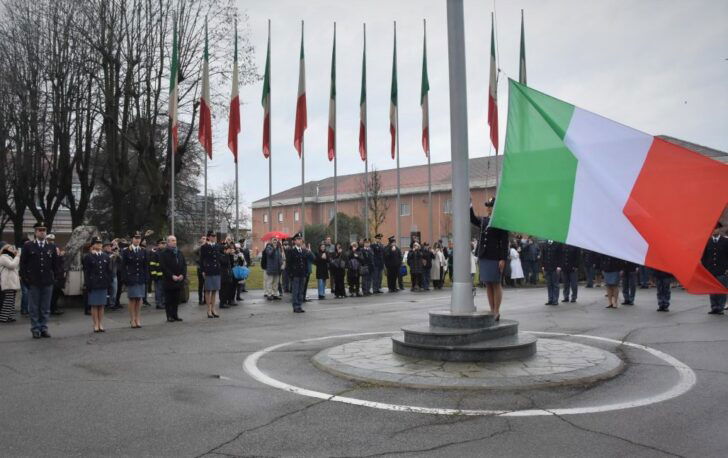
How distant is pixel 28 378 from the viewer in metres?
7.58

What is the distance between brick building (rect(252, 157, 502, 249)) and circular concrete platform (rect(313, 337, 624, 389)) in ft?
186

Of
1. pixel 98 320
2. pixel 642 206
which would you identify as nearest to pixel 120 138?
pixel 98 320

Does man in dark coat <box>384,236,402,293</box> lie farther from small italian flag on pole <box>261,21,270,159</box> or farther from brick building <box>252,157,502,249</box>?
brick building <box>252,157,502,249</box>

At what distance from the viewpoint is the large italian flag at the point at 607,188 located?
5.64 m

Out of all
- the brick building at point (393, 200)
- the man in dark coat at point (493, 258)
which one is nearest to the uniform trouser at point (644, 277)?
the man in dark coat at point (493, 258)

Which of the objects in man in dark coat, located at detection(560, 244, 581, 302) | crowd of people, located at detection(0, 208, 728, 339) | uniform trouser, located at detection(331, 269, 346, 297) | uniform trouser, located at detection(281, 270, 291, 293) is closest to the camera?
crowd of people, located at detection(0, 208, 728, 339)

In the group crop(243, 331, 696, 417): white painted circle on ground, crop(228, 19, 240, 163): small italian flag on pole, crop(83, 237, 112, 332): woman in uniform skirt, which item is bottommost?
crop(243, 331, 696, 417): white painted circle on ground

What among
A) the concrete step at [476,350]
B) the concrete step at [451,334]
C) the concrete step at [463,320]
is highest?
the concrete step at [463,320]

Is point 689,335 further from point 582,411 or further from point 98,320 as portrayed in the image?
point 98,320

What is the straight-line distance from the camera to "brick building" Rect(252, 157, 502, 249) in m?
74.7

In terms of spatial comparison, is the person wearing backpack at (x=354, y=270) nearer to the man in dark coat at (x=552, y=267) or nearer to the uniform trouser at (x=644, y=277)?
the man in dark coat at (x=552, y=267)

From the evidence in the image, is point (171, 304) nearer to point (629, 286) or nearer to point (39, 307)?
point (39, 307)

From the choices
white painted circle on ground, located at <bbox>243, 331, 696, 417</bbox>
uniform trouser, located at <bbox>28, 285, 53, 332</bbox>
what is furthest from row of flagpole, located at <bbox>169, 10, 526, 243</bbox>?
white painted circle on ground, located at <bbox>243, 331, 696, 417</bbox>

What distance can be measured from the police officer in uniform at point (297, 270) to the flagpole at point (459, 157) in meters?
7.92
